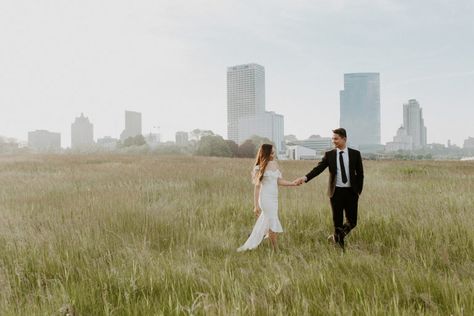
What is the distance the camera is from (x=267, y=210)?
6.07 m

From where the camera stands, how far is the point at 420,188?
1197cm

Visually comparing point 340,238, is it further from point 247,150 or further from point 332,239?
point 247,150

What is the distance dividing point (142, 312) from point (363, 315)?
5.76 feet

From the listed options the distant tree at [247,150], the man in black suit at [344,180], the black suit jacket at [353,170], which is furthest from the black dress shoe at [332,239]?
the distant tree at [247,150]

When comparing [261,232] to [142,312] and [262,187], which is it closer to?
[262,187]

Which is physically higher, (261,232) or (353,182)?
(353,182)

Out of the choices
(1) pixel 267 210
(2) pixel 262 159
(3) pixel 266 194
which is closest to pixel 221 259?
(1) pixel 267 210

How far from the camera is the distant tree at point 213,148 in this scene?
72.8 meters

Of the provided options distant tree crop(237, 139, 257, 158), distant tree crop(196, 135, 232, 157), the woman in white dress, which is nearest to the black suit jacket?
the woman in white dress

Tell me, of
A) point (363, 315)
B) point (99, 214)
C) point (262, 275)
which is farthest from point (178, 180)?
point (363, 315)

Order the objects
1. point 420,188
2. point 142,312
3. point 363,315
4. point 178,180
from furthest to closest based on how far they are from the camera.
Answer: point 178,180
point 420,188
point 142,312
point 363,315

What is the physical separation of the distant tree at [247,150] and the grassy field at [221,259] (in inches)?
3105

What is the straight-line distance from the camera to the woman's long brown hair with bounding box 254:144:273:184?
6.01 m

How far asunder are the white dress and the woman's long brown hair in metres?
0.09
